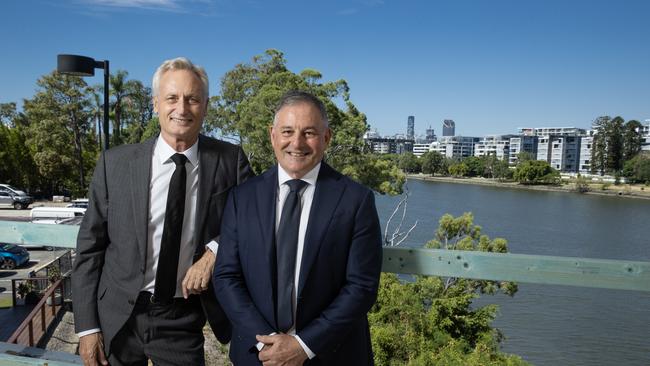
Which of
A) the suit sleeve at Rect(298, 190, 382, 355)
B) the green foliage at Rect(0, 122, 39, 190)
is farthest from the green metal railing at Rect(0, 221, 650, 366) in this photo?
the green foliage at Rect(0, 122, 39, 190)

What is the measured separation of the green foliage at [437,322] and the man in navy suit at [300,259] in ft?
24.4

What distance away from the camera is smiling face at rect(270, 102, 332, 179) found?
5.29 ft

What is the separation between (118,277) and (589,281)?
4.94ft

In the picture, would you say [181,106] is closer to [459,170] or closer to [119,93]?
[119,93]

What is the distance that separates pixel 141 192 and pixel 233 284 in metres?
0.45

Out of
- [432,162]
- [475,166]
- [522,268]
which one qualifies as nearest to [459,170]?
[475,166]

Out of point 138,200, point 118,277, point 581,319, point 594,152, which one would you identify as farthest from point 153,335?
point 594,152

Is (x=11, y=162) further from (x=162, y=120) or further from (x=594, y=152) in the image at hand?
(x=594, y=152)

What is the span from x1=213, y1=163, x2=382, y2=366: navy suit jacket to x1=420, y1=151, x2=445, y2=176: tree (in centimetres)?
9729

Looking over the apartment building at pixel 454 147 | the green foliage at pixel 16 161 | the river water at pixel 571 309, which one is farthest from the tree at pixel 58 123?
the apartment building at pixel 454 147

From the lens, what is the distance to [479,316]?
1288cm

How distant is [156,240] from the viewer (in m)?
1.73

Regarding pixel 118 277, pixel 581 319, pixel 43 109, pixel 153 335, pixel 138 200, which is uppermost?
pixel 43 109

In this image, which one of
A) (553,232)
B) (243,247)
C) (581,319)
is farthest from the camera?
(553,232)
